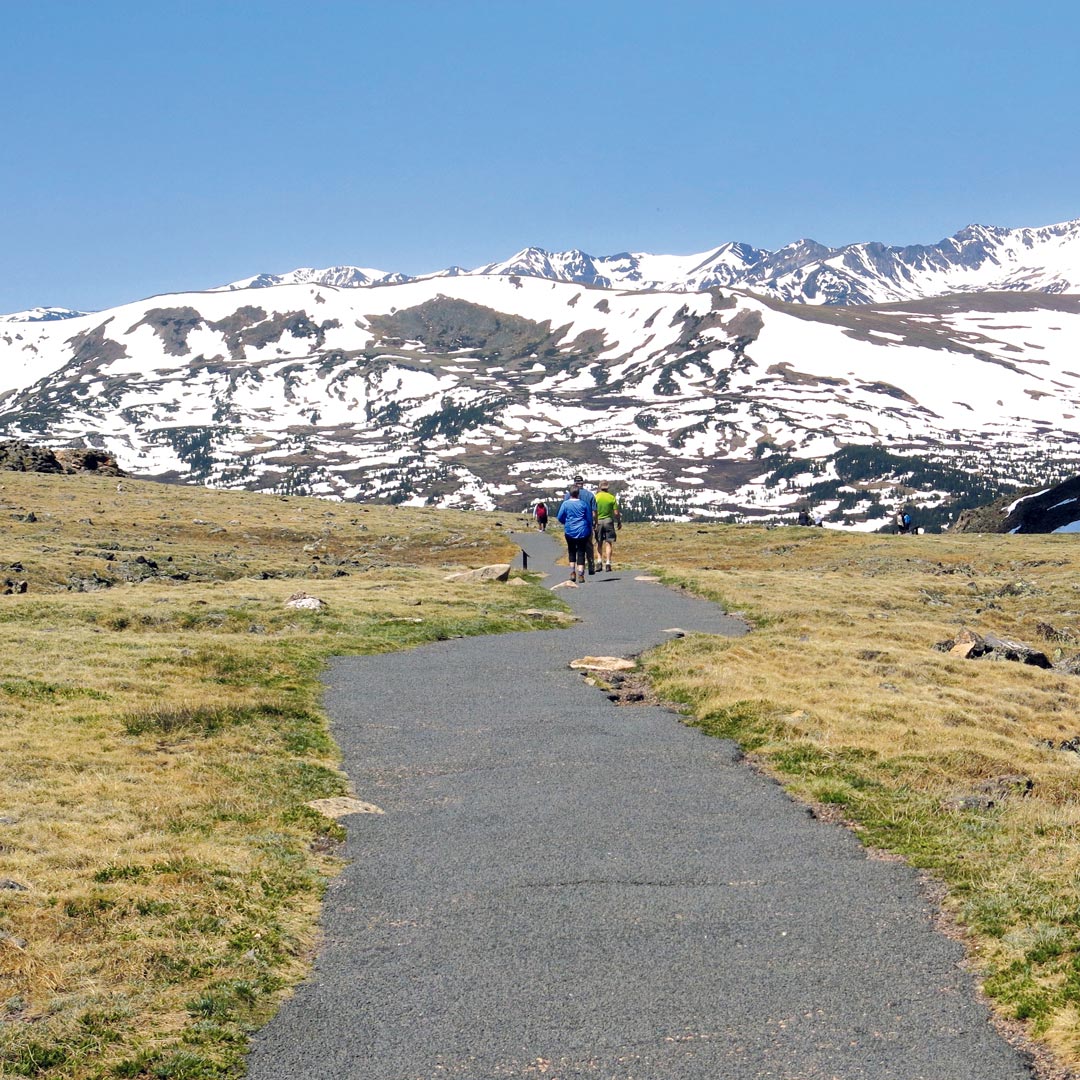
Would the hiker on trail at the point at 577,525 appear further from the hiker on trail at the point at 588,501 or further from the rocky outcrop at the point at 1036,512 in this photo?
the rocky outcrop at the point at 1036,512

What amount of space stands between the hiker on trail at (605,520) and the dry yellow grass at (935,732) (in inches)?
175

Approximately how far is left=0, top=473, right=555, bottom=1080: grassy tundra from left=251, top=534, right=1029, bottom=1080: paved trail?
64 cm

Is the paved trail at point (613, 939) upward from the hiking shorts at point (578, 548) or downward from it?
downward

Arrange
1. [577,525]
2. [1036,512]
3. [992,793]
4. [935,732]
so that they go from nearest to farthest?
[992,793]
[935,732]
[577,525]
[1036,512]

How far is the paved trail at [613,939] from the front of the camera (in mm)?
7934

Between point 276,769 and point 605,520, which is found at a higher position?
point 605,520

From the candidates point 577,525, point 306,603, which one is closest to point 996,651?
point 577,525

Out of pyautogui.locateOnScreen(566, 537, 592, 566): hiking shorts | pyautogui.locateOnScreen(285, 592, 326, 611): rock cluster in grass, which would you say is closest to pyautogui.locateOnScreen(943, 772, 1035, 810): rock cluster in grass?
pyautogui.locateOnScreen(285, 592, 326, 611): rock cluster in grass

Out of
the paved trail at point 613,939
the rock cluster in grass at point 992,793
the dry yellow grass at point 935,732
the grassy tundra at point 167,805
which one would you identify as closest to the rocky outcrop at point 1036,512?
the dry yellow grass at point 935,732

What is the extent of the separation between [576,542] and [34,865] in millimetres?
31697

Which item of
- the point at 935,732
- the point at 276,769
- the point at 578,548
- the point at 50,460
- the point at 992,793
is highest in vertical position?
the point at 50,460

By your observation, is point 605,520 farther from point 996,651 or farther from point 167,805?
point 167,805

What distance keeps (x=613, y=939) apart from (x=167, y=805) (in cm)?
728

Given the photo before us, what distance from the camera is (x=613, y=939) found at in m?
9.95
